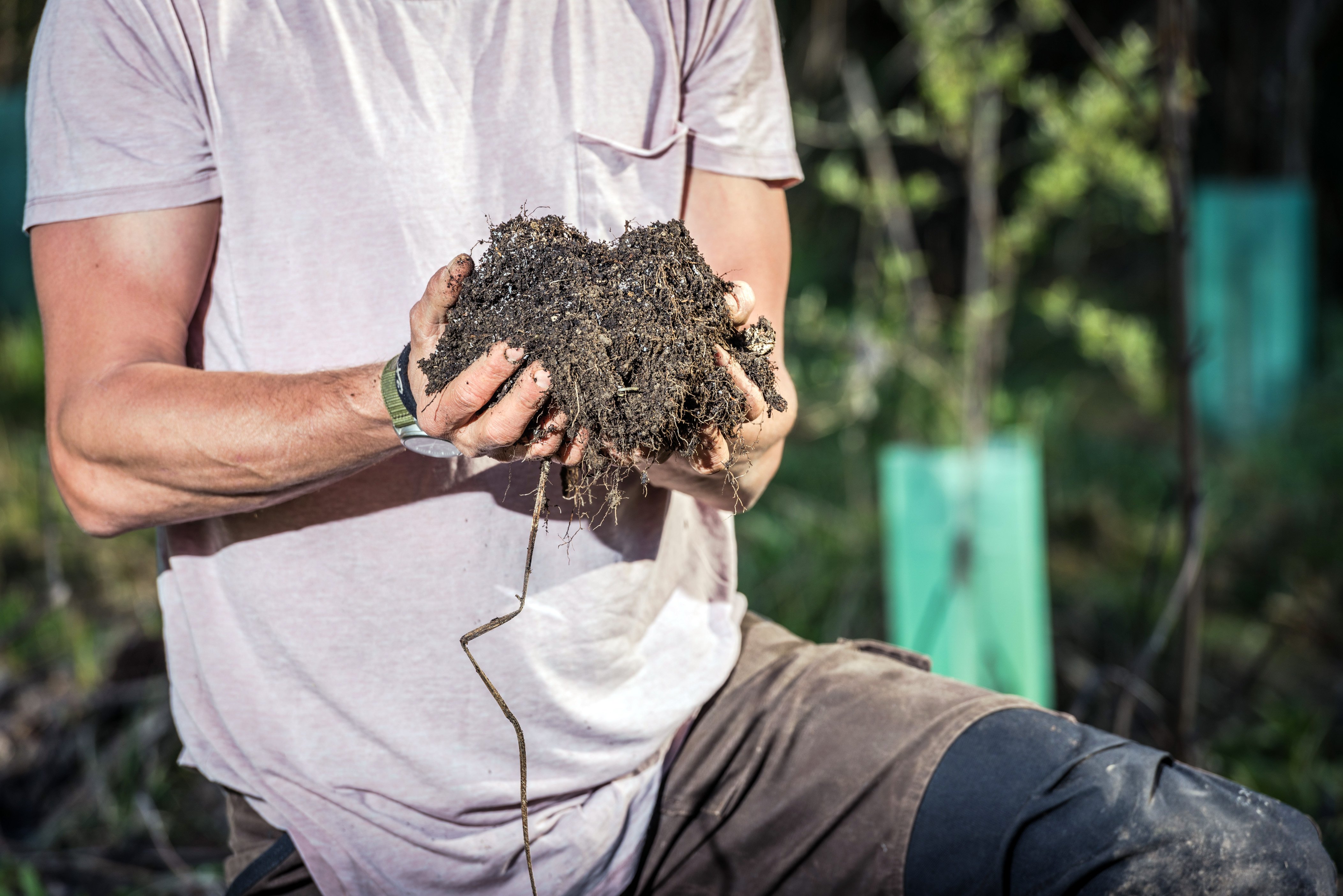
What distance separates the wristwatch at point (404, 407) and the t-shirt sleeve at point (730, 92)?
65 centimetres

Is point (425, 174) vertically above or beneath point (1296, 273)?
above

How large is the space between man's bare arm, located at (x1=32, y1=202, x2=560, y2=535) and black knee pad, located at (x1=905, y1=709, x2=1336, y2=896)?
2.67 feet

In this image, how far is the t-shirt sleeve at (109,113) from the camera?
1.28m

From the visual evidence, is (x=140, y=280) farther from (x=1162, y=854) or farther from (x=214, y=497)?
(x=1162, y=854)

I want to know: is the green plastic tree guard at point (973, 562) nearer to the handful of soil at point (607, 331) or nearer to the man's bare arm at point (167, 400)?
the handful of soil at point (607, 331)

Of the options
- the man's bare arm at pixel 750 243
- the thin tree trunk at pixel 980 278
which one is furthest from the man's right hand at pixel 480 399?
the thin tree trunk at pixel 980 278

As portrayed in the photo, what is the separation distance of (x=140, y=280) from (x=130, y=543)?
298 cm

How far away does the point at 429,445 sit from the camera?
1.21 metres

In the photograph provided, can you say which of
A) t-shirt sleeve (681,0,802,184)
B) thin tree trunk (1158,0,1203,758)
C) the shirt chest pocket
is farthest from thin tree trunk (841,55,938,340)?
the shirt chest pocket

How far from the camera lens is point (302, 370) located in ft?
4.45

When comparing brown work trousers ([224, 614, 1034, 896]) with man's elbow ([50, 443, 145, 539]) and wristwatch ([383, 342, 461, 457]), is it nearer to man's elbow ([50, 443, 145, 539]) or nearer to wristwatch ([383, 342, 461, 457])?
man's elbow ([50, 443, 145, 539])

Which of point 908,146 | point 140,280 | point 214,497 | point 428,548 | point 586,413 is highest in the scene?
point 908,146

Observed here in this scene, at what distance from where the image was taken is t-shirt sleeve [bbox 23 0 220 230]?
4.21 feet

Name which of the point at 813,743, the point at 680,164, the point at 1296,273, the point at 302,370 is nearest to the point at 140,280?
the point at 302,370
